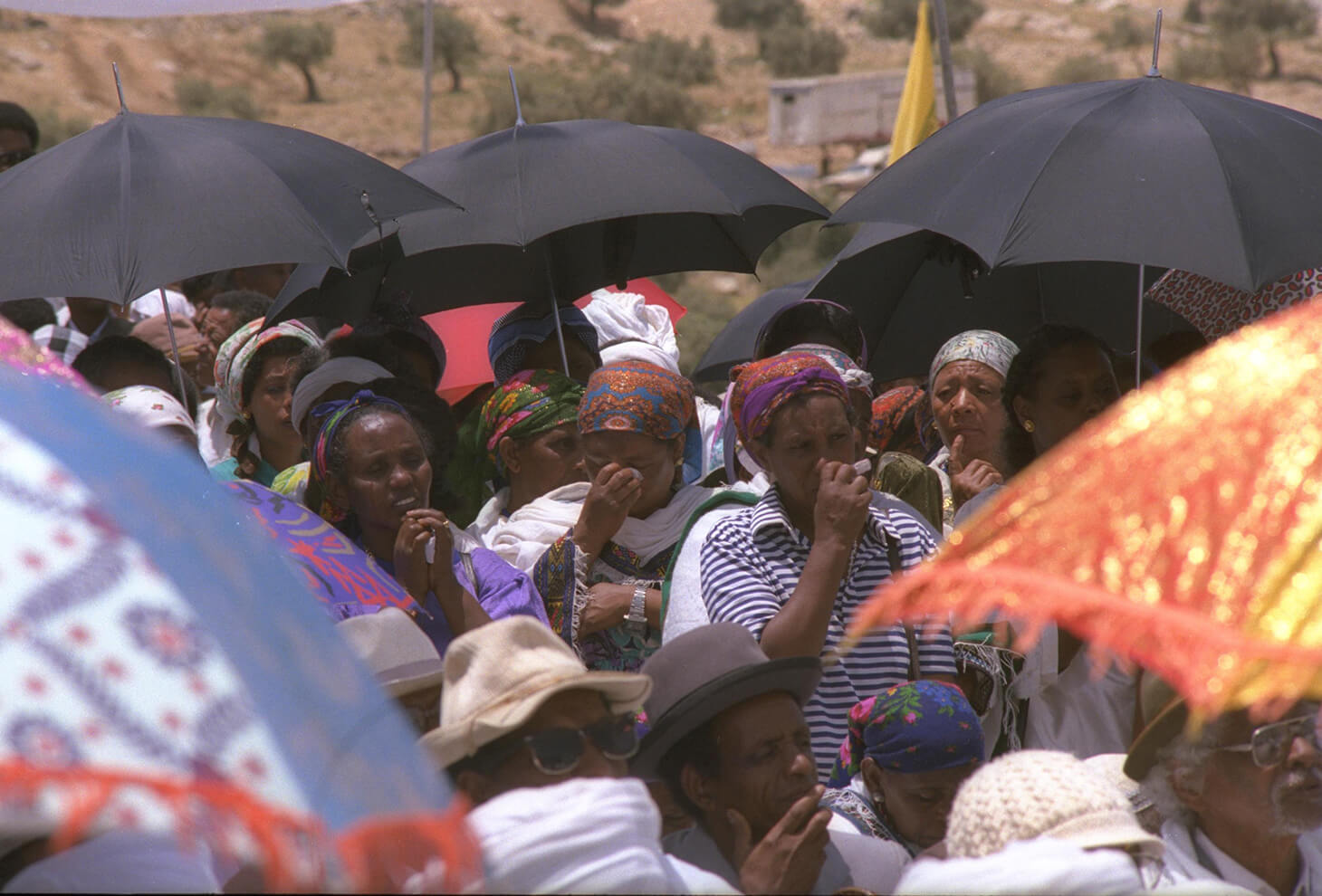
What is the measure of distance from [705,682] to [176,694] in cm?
176

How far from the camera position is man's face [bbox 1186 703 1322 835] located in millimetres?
2986

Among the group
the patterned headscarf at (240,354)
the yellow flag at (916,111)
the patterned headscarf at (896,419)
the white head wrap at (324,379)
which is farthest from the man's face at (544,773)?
the yellow flag at (916,111)

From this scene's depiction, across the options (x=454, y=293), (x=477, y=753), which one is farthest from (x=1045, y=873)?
(x=454, y=293)

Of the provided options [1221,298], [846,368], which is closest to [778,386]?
[846,368]

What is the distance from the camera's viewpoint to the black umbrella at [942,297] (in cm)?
564

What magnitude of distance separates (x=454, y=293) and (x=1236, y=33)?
32951mm

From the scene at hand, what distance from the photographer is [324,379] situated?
15.8ft

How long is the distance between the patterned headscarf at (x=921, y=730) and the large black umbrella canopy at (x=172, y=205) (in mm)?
2090

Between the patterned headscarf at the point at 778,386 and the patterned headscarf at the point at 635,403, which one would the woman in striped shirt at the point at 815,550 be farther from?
the patterned headscarf at the point at 635,403

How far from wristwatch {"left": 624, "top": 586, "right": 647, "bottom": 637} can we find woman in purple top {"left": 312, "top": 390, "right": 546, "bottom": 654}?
10.4 inches

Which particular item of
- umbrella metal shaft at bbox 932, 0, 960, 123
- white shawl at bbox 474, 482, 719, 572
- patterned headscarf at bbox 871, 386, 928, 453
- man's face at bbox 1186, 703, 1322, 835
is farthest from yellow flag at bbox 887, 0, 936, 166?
man's face at bbox 1186, 703, 1322, 835

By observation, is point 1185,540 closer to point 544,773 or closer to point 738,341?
point 544,773

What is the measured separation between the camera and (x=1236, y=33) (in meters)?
34.7

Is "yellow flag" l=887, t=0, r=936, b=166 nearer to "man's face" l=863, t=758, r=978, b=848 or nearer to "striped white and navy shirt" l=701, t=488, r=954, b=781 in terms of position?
"striped white and navy shirt" l=701, t=488, r=954, b=781
